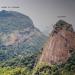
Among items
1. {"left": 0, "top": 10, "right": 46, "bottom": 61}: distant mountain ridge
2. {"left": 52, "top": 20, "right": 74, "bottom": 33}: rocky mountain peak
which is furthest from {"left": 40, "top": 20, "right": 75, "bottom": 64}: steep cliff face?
{"left": 0, "top": 10, "right": 46, "bottom": 61}: distant mountain ridge

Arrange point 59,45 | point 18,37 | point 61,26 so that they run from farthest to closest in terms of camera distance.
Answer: point 18,37, point 61,26, point 59,45

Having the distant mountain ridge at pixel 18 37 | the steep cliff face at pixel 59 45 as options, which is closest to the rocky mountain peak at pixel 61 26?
the steep cliff face at pixel 59 45

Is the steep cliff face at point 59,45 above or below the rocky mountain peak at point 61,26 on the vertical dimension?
below

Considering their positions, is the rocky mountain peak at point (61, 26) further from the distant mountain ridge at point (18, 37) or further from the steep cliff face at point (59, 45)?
the distant mountain ridge at point (18, 37)

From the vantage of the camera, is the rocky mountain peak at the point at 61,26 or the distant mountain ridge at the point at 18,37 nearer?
the rocky mountain peak at the point at 61,26

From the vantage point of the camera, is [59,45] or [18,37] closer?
[59,45]

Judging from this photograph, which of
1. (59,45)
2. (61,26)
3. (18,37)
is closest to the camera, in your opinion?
(59,45)

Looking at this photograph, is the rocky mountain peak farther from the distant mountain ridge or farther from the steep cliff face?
the distant mountain ridge

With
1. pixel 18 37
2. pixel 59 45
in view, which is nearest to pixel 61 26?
pixel 59 45

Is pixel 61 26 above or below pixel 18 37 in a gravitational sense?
above

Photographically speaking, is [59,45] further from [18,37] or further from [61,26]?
[18,37]
